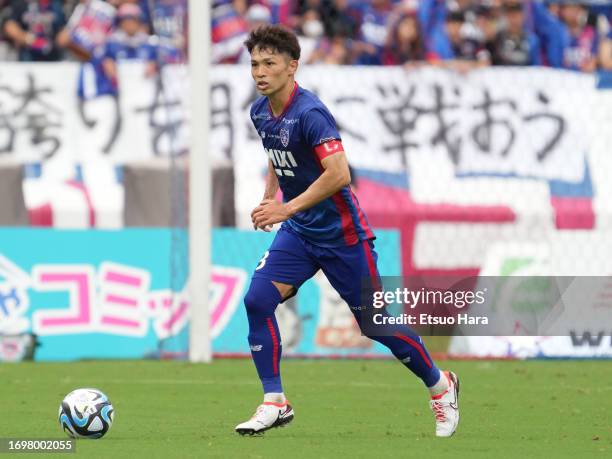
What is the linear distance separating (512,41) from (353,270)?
30.5ft

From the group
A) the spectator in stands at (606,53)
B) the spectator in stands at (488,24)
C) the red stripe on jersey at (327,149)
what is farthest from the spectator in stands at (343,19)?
the red stripe on jersey at (327,149)

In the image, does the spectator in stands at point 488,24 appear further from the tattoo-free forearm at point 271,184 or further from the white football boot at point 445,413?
the white football boot at point 445,413

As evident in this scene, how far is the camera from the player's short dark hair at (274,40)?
7.71 meters

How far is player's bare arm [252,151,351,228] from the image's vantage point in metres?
7.46

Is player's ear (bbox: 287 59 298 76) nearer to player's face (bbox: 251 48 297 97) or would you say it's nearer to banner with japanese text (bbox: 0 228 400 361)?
player's face (bbox: 251 48 297 97)

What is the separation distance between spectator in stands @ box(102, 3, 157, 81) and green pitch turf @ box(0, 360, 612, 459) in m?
4.76

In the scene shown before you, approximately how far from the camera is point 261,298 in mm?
7832

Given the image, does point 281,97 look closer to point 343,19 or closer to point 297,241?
point 297,241

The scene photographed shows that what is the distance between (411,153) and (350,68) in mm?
1227

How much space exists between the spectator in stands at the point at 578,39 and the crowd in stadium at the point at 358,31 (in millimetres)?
17

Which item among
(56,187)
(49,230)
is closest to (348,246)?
(49,230)

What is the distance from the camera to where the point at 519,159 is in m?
16.5

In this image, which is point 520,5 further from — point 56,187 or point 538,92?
point 56,187

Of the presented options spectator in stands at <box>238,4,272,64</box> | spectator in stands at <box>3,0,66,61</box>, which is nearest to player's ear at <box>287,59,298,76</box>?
spectator in stands at <box>238,4,272,64</box>
